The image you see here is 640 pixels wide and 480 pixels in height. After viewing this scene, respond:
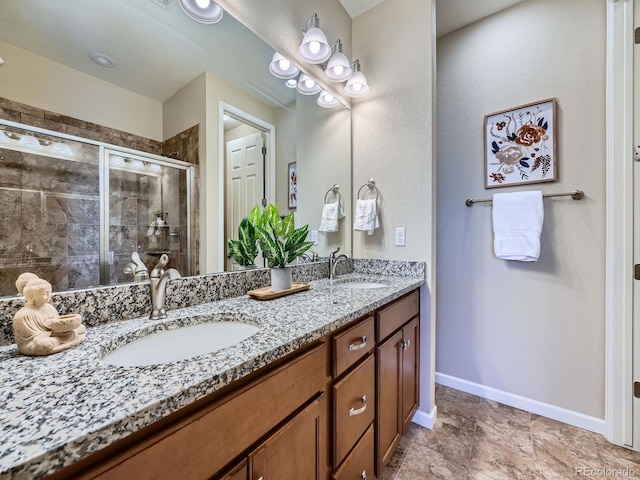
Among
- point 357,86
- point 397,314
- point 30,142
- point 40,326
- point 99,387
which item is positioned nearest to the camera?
point 99,387

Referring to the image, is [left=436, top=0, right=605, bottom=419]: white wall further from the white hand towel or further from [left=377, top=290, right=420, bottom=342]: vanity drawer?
[left=377, top=290, right=420, bottom=342]: vanity drawer

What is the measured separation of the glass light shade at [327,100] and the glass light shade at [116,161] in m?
1.31

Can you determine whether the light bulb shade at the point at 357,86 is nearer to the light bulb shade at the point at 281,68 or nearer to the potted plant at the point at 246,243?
the light bulb shade at the point at 281,68

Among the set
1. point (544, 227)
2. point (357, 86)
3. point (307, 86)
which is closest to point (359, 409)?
point (544, 227)

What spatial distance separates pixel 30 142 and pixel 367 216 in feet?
5.18

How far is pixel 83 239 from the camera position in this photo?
0.85m

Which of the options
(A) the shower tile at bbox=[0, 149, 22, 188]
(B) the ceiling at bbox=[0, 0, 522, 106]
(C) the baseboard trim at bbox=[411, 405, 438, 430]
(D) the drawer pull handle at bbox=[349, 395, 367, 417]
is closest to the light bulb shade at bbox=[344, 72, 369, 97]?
(B) the ceiling at bbox=[0, 0, 522, 106]

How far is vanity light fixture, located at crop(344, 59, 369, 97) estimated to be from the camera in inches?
72.1

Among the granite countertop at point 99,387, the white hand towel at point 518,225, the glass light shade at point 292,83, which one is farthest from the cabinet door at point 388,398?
the glass light shade at point 292,83

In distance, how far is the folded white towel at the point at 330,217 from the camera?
1.90m

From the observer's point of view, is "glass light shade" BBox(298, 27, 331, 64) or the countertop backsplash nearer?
the countertop backsplash

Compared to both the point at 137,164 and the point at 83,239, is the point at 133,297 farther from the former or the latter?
the point at 137,164

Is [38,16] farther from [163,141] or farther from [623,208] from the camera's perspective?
[623,208]

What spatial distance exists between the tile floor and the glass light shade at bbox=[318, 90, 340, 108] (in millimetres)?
2141
